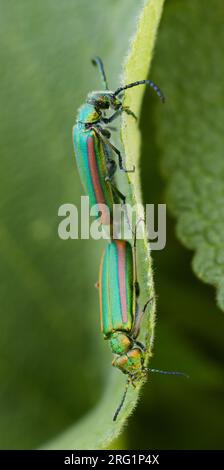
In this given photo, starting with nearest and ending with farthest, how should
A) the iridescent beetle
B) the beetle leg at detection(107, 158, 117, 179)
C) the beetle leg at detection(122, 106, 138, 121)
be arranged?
1. the beetle leg at detection(122, 106, 138, 121)
2. the iridescent beetle
3. the beetle leg at detection(107, 158, 117, 179)

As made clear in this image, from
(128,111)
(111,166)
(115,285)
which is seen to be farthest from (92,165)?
(128,111)

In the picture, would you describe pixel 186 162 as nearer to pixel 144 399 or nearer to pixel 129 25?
pixel 129 25

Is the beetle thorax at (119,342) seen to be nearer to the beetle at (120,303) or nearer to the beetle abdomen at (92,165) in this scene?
the beetle at (120,303)

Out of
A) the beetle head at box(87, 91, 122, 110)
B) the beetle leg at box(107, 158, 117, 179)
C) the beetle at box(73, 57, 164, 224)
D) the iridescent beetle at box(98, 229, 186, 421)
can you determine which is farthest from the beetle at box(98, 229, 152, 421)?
the beetle head at box(87, 91, 122, 110)

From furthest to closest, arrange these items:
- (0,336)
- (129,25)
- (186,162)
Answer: (186,162)
(0,336)
(129,25)

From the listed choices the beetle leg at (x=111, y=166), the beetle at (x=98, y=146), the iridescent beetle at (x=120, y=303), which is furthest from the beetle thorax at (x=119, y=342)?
the beetle leg at (x=111, y=166)

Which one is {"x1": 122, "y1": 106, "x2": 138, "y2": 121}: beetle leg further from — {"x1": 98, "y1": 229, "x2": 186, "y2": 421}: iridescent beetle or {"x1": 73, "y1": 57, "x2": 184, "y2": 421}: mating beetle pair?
{"x1": 98, "y1": 229, "x2": 186, "y2": 421}: iridescent beetle

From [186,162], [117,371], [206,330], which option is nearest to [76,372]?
[117,371]

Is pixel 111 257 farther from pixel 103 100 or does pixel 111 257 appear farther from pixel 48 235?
pixel 103 100
